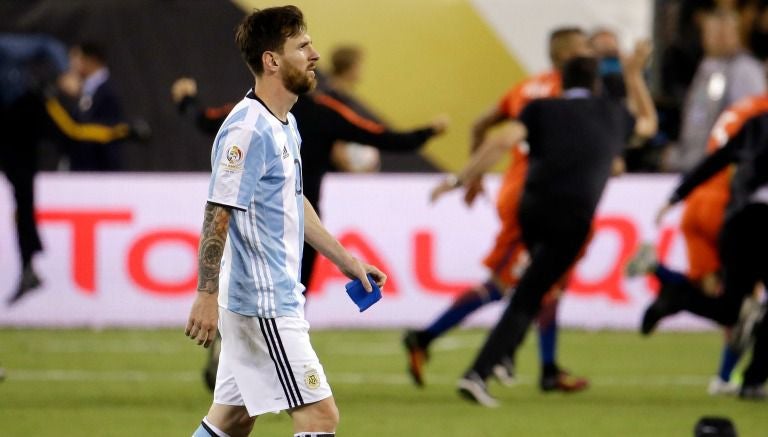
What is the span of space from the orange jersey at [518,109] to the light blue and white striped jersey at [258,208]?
16.7 feet

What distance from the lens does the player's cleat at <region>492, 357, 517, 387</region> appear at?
11.1m

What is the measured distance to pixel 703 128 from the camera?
49.0ft

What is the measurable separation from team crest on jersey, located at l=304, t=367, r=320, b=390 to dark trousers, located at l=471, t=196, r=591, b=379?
4.07 m

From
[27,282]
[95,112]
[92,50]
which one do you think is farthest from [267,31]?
[92,50]

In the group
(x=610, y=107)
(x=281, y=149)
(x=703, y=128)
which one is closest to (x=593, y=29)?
(x=703, y=128)

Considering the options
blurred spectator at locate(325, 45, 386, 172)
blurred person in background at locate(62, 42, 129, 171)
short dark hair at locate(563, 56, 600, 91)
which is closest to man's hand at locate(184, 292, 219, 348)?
blurred spectator at locate(325, 45, 386, 172)

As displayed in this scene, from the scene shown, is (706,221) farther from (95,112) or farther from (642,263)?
(95,112)

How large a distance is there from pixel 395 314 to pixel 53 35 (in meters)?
6.13

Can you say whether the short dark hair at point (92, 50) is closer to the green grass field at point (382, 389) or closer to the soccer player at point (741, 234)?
the green grass field at point (382, 389)

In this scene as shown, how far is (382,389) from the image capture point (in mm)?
10711

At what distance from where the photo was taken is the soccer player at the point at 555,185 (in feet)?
31.8

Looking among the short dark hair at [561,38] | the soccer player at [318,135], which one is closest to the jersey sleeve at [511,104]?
the short dark hair at [561,38]

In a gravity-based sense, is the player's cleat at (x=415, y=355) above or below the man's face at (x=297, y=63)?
below

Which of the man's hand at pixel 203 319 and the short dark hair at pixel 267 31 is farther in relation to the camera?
the short dark hair at pixel 267 31
